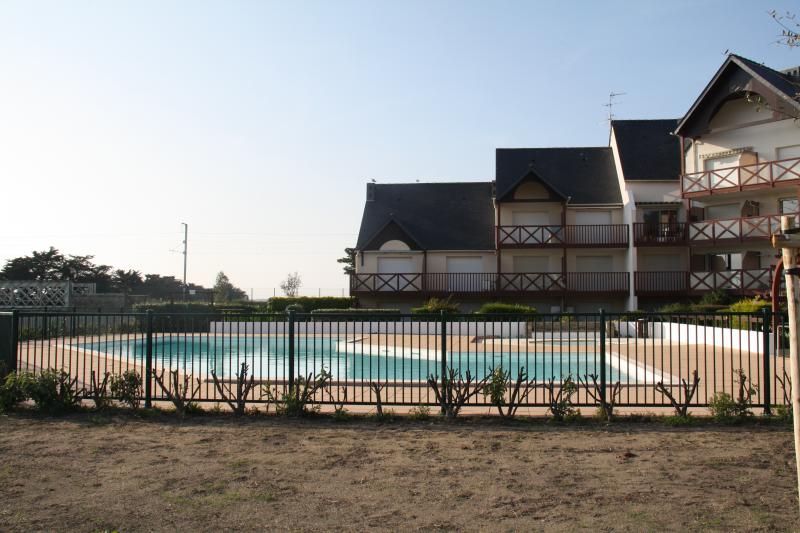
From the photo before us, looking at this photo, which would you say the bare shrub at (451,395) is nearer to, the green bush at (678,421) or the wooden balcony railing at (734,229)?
the green bush at (678,421)

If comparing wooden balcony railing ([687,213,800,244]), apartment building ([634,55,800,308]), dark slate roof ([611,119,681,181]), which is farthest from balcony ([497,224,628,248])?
wooden balcony railing ([687,213,800,244])

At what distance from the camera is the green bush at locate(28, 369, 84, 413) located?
29.2 feet

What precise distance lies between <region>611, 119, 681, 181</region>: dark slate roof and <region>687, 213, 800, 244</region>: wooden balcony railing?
4703 mm

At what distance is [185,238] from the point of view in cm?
5947

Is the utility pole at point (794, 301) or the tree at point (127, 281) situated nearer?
the utility pole at point (794, 301)

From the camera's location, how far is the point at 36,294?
116 feet

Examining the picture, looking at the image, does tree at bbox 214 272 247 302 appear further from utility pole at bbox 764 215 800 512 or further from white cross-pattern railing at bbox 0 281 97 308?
utility pole at bbox 764 215 800 512

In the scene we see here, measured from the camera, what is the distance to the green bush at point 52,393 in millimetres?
8898

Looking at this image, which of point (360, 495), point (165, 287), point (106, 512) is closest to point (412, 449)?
point (360, 495)

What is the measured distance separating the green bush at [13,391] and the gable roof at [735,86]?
26415 mm

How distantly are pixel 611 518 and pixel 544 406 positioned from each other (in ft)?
12.7

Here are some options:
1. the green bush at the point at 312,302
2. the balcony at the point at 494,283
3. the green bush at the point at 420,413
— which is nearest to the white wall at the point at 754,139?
the balcony at the point at 494,283

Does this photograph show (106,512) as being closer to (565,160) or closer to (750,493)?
(750,493)

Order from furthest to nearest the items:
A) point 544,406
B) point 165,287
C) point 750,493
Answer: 1. point 165,287
2. point 544,406
3. point 750,493
